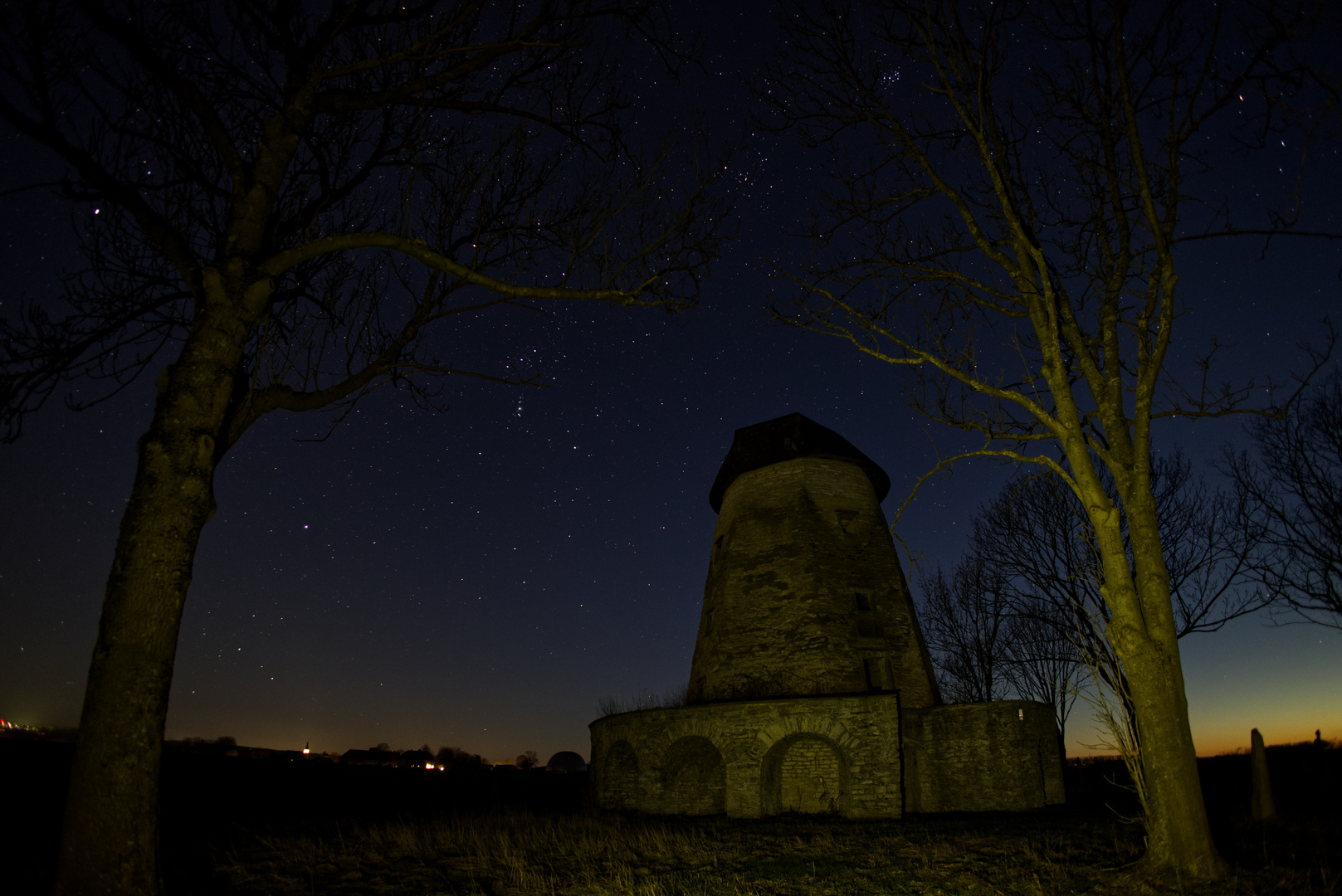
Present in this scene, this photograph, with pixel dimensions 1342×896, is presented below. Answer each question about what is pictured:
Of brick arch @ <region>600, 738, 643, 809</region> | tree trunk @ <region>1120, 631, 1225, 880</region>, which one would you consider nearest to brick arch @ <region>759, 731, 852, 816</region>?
brick arch @ <region>600, 738, 643, 809</region>

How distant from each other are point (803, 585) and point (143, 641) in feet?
51.5

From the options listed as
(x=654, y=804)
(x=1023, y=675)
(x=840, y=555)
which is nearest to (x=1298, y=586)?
(x=840, y=555)

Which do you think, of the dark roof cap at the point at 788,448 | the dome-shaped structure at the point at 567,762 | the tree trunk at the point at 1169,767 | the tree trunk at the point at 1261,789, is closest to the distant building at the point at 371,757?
the dome-shaped structure at the point at 567,762

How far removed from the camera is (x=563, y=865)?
26.7 ft

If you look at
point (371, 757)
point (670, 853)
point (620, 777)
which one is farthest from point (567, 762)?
point (670, 853)

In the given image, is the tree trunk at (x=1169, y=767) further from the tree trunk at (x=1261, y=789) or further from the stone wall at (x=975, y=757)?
the stone wall at (x=975, y=757)

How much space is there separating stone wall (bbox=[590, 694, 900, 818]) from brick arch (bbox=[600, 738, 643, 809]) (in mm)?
22

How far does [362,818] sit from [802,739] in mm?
9699

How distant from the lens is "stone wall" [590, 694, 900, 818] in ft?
49.1

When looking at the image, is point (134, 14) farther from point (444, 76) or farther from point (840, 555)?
point (840, 555)

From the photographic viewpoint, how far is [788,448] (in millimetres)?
20812

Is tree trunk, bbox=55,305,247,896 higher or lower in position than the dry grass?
higher

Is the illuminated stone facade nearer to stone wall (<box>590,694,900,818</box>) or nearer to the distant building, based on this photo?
stone wall (<box>590,694,900,818</box>)

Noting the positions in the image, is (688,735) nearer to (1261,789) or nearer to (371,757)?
(1261,789)
